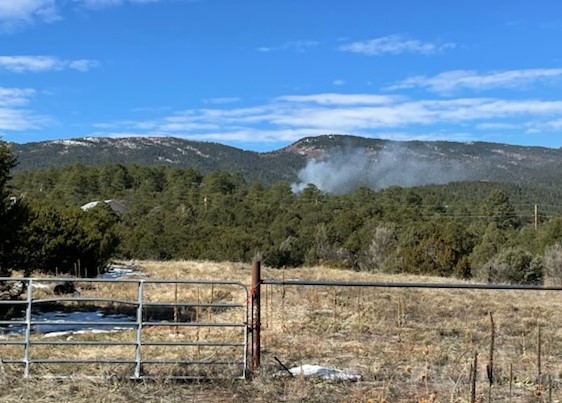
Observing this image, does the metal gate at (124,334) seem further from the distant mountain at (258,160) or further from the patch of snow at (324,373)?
the distant mountain at (258,160)

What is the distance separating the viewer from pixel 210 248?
5312 centimetres

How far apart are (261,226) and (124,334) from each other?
5851 cm

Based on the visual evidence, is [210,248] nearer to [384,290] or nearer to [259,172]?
[384,290]

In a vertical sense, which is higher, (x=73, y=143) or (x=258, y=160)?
(x=73, y=143)

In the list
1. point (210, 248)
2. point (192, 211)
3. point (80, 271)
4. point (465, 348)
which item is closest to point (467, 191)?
point (192, 211)

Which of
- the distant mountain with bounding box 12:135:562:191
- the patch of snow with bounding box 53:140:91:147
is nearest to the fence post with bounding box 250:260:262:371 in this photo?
the distant mountain with bounding box 12:135:562:191

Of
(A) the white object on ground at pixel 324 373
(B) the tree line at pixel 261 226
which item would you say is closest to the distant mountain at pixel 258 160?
(B) the tree line at pixel 261 226

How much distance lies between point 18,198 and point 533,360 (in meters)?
11.3

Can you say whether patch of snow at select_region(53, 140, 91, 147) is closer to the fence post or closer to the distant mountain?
the distant mountain

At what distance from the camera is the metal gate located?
723cm

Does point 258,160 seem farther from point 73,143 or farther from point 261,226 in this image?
point 261,226

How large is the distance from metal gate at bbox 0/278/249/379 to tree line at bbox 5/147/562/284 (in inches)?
92.9

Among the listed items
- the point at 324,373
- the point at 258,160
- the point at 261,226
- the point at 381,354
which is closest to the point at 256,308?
the point at 324,373

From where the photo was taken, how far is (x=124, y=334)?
1099 cm
